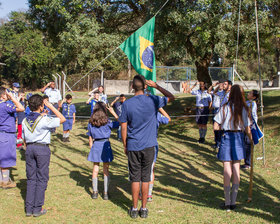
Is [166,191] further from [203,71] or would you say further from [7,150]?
[203,71]

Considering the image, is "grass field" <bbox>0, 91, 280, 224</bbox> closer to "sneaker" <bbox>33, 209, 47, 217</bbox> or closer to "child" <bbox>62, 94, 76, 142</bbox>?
"sneaker" <bbox>33, 209, 47, 217</bbox>

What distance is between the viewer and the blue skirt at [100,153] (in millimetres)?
5480

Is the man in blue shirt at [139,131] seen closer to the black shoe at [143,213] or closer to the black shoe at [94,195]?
the black shoe at [143,213]

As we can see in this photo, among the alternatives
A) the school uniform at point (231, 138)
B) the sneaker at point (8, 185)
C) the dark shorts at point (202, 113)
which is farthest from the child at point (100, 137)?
the dark shorts at point (202, 113)

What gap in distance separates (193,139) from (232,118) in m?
6.53

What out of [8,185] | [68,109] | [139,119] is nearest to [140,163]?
[139,119]

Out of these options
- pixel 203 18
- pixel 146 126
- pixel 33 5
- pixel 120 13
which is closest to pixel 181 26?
pixel 203 18

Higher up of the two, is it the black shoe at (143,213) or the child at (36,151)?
the child at (36,151)

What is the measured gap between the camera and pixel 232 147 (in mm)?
4895

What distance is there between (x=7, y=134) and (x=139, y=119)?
109 inches

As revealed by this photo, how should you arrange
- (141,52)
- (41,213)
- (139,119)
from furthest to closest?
1. (141,52)
2. (41,213)
3. (139,119)

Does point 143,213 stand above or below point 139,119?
below

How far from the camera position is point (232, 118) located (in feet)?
16.0

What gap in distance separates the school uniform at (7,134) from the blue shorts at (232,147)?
3.65 meters
